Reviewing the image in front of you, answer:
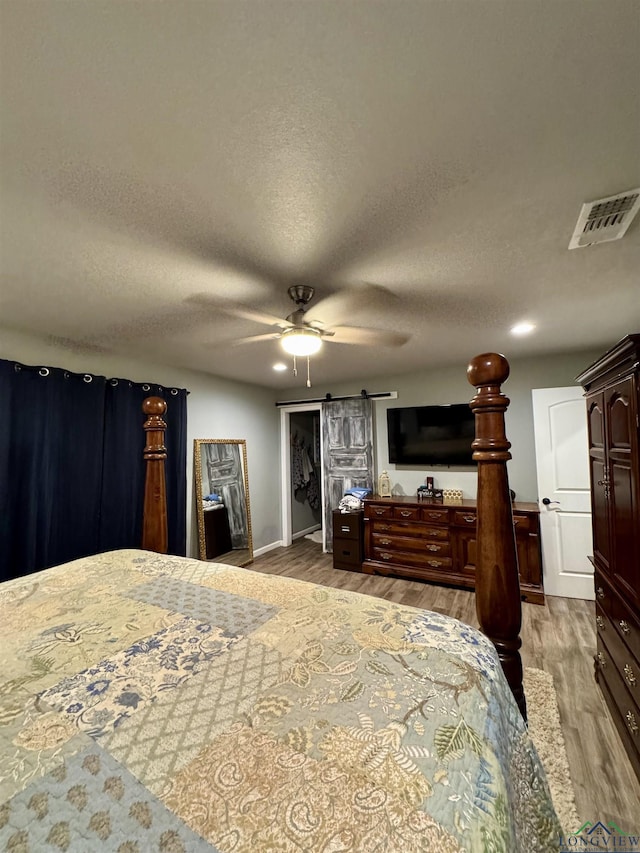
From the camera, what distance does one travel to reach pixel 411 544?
379 centimetres

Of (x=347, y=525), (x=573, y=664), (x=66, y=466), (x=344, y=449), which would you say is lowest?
(x=573, y=664)

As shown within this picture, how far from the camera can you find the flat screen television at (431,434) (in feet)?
12.9

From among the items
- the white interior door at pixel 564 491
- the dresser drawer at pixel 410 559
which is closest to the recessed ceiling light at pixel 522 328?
the white interior door at pixel 564 491

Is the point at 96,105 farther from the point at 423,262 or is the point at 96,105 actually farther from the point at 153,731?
the point at 153,731

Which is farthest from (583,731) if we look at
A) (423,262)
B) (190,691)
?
(423,262)

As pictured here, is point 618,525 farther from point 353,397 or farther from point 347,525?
point 353,397

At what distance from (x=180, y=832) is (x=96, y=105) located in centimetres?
149

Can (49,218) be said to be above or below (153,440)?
above

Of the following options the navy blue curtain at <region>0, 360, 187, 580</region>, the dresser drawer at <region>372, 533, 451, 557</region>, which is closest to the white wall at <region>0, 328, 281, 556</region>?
the navy blue curtain at <region>0, 360, 187, 580</region>

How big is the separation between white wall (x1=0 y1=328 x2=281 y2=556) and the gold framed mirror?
0.09m

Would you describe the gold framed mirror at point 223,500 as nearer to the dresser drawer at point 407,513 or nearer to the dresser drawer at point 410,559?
the dresser drawer at point 410,559

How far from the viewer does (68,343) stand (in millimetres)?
2777

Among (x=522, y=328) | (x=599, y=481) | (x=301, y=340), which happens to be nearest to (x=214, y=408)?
(x=301, y=340)

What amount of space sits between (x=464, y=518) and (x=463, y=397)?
1.38 m
